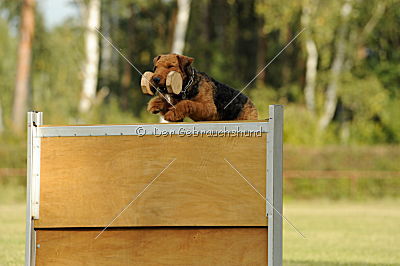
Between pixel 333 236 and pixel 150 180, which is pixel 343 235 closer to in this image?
pixel 333 236

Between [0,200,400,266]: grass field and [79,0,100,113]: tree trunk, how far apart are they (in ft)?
18.7

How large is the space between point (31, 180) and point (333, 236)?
29.4 feet

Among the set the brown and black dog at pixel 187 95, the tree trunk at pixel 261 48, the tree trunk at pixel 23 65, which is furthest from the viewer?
the tree trunk at pixel 261 48

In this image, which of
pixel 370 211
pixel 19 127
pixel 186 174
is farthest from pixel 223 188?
pixel 19 127

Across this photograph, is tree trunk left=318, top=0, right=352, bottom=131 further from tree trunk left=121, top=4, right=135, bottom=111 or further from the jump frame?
the jump frame

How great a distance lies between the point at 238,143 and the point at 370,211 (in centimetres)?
1692

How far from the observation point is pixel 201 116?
17.1 feet

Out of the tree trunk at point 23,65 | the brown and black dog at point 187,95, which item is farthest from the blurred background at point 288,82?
the brown and black dog at point 187,95

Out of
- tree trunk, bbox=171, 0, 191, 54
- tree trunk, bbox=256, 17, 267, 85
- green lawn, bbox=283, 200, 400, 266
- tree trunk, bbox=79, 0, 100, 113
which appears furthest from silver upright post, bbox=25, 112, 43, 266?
tree trunk, bbox=256, 17, 267, 85

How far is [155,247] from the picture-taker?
4.85 m

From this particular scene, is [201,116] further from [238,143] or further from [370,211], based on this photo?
[370,211]

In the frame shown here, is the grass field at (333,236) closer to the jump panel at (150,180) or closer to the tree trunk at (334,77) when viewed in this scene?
the jump panel at (150,180)

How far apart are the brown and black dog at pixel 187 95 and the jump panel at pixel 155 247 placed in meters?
0.79

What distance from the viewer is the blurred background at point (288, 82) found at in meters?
24.6
